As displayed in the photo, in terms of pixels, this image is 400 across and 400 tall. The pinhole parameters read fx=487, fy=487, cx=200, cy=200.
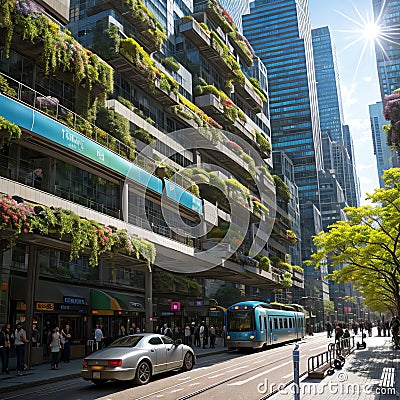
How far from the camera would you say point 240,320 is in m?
30.7

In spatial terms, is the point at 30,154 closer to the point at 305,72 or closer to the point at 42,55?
the point at 42,55

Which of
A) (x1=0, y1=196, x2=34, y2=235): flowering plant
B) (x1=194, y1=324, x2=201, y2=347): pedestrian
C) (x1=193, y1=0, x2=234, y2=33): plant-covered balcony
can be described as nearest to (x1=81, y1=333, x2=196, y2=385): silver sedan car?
(x1=0, y1=196, x2=34, y2=235): flowering plant

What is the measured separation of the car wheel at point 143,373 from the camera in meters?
14.7

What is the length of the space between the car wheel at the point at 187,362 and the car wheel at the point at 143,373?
2969 mm

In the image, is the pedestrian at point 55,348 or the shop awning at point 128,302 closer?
the pedestrian at point 55,348

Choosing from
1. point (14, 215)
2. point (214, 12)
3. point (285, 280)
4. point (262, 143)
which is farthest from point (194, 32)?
point (14, 215)

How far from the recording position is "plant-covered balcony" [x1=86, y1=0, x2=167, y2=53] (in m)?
40.9

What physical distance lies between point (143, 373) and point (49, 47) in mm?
16474

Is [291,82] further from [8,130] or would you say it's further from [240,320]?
[8,130]

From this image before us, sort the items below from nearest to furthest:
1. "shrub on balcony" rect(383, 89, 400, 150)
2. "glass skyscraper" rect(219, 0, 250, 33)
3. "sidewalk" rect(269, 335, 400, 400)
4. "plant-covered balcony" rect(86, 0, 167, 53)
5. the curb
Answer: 1. "sidewalk" rect(269, 335, 400, 400)
2. the curb
3. "shrub on balcony" rect(383, 89, 400, 150)
4. "plant-covered balcony" rect(86, 0, 167, 53)
5. "glass skyscraper" rect(219, 0, 250, 33)

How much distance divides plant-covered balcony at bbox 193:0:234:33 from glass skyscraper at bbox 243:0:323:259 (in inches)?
3480

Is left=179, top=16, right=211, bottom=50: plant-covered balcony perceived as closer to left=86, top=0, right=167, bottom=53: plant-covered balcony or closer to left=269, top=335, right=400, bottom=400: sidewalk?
left=86, top=0, right=167, bottom=53: plant-covered balcony

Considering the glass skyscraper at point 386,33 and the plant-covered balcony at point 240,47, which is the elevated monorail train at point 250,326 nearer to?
the plant-covered balcony at point 240,47

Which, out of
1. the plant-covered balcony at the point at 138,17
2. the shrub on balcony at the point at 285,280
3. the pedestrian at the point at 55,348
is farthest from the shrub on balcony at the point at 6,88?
the shrub on balcony at the point at 285,280
